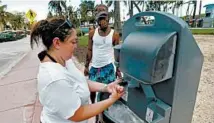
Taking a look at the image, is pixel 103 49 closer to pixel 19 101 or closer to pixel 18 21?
pixel 19 101

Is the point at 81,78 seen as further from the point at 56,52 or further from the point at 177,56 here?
the point at 177,56

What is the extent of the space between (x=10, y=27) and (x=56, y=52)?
281ft

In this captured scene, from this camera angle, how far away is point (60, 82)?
1.21 meters

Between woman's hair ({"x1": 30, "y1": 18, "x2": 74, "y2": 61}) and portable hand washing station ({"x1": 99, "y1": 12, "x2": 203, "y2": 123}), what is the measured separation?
1.31 ft

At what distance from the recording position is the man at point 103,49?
2.76 m

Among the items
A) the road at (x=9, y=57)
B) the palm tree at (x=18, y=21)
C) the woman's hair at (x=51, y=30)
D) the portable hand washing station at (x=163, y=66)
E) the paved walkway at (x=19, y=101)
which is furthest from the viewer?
the palm tree at (x=18, y=21)

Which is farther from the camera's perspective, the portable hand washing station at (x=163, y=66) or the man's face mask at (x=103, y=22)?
the man's face mask at (x=103, y=22)

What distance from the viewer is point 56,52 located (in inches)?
54.1

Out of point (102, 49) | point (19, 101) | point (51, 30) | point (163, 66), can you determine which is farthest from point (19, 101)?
point (163, 66)

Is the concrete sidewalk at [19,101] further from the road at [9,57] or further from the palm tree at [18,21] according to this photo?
Result: the palm tree at [18,21]

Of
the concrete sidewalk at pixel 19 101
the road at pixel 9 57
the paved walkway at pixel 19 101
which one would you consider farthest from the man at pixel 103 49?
the road at pixel 9 57

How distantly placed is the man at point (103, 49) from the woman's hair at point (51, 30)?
1.40m

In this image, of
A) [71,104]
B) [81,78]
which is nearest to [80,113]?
[71,104]

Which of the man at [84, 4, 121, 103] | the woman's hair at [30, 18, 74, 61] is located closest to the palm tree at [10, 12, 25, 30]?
the man at [84, 4, 121, 103]
